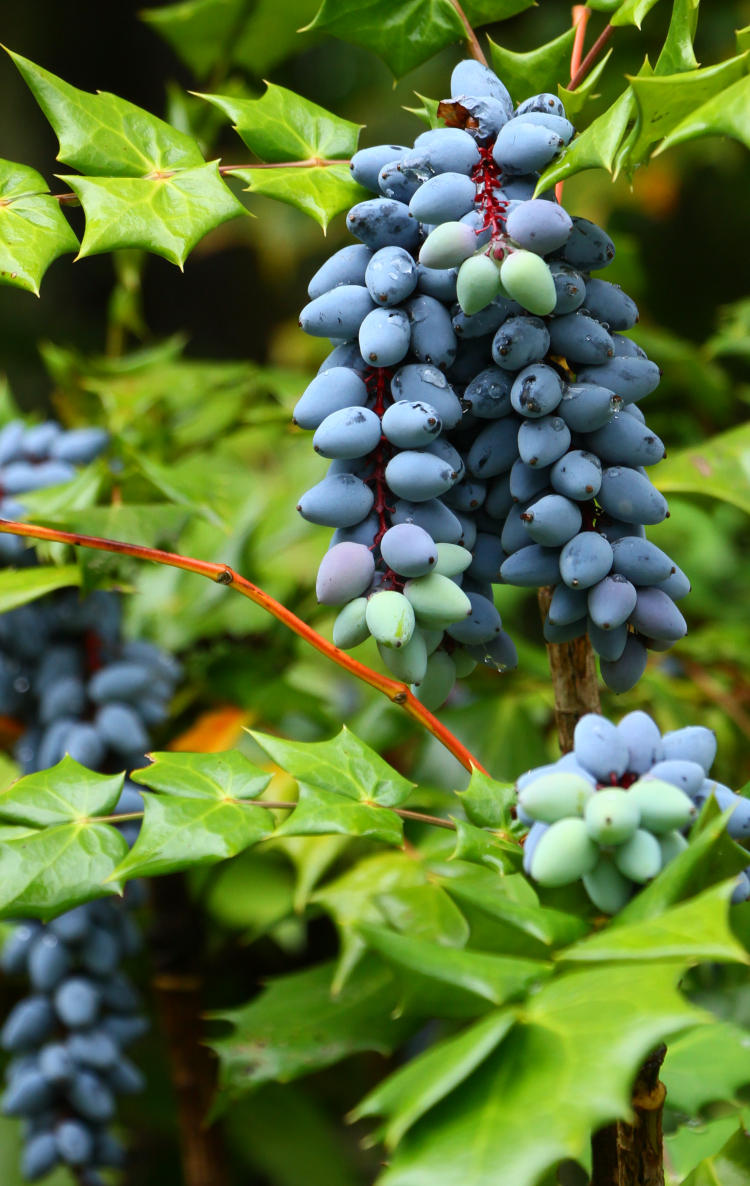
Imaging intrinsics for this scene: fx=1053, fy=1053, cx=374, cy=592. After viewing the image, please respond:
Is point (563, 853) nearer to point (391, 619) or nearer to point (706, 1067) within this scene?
point (391, 619)

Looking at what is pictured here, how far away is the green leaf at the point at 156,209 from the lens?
470 mm

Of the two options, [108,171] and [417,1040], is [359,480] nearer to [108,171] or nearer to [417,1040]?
[108,171]

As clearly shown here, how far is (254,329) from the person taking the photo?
207 cm

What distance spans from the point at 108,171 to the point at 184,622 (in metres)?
0.49

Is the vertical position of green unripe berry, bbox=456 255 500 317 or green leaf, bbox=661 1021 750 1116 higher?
green unripe berry, bbox=456 255 500 317

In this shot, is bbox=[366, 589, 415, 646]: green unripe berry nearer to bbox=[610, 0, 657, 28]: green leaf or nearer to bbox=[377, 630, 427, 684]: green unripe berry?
bbox=[377, 630, 427, 684]: green unripe berry

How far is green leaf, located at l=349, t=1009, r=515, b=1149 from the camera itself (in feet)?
0.99

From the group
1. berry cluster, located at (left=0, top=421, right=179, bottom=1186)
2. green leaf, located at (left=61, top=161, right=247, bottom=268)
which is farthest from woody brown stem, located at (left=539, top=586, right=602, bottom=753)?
berry cluster, located at (left=0, top=421, right=179, bottom=1186)

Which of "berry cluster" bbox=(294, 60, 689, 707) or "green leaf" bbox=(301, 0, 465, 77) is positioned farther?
"green leaf" bbox=(301, 0, 465, 77)

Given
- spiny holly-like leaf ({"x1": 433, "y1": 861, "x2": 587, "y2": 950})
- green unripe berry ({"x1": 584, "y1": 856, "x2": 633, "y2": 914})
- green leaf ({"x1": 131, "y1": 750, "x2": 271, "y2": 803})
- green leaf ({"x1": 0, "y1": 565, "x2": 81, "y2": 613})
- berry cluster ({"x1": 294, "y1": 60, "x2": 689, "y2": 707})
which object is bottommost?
green leaf ({"x1": 0, "y1": 565, "x2": 81, "y2": 613})

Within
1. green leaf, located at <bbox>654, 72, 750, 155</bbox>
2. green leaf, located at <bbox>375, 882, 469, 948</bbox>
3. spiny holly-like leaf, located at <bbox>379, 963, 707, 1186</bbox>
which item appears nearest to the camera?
spiny holly-like leaf, located at <bbox>379, 963, 707, 1186</bbox>

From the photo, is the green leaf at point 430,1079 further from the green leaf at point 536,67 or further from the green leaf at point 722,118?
the green leaf at point 536,67

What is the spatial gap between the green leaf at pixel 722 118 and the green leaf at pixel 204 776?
32 centimetres

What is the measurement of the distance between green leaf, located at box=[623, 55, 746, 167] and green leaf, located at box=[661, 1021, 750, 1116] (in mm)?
442
